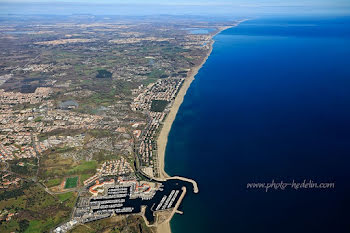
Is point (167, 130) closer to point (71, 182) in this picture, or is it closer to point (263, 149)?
point (263, 149)

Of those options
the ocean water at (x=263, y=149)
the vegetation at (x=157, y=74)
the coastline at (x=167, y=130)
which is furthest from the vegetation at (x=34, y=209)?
the vegetation at (x=157, y=74)

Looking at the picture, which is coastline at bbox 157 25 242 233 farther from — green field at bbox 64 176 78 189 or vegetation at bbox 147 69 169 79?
green field at bbox 64 176 78 189

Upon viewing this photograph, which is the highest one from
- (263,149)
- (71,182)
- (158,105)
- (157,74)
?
(157,74)

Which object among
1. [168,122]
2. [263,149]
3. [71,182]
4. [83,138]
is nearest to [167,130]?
[168,122]

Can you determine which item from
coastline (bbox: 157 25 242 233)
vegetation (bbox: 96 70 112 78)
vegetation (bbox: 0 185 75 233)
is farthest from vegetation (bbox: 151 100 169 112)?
vegetation (bbox: 0 185 75 233)

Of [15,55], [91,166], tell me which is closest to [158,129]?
[91,166]

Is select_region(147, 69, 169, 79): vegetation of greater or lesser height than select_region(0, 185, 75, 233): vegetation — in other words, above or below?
above
